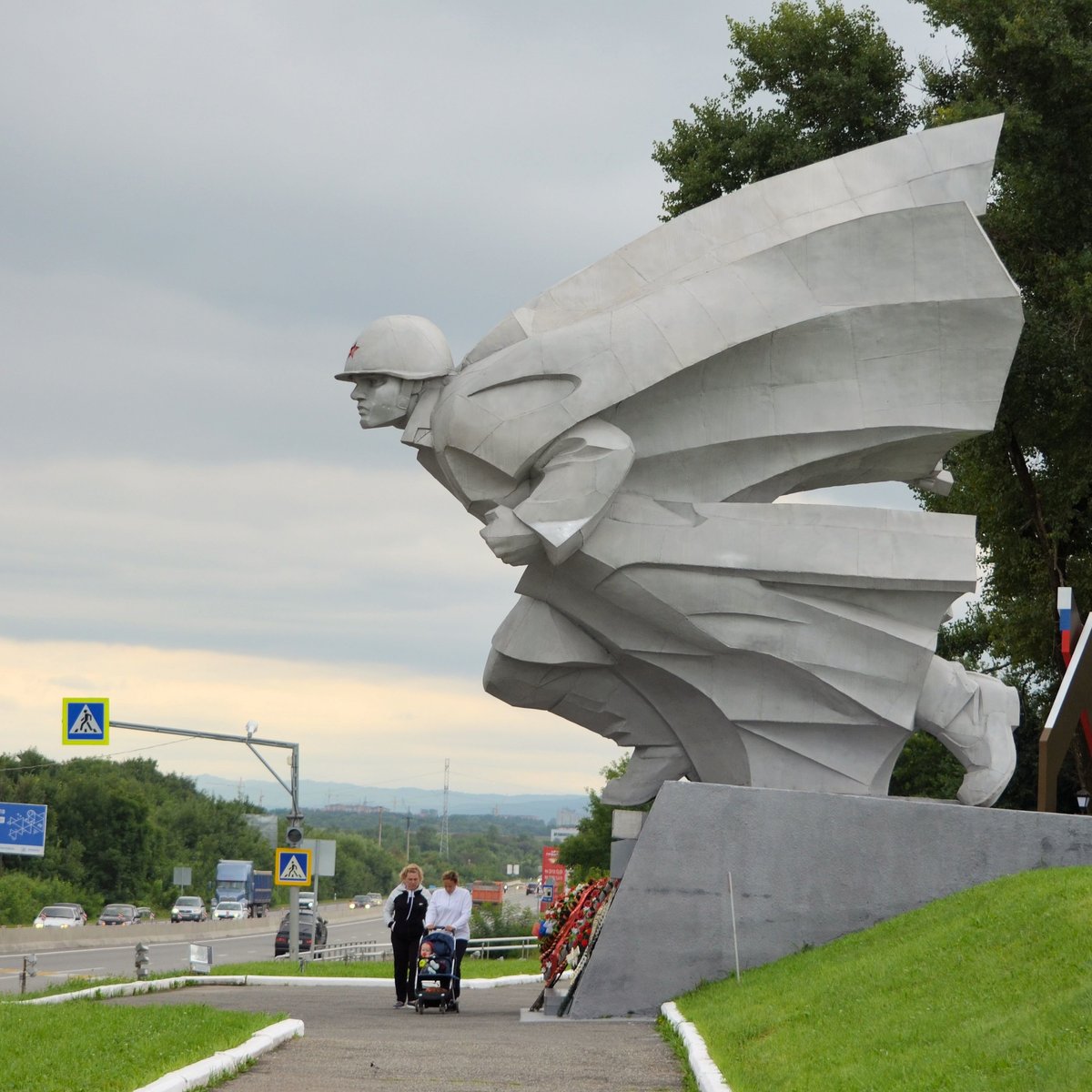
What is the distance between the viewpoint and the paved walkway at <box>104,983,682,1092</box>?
8055 millimetres

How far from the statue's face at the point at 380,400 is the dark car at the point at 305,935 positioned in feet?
56.9

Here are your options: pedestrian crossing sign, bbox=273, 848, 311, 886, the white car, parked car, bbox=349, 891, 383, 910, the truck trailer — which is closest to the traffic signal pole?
pedestrian crossing sign, bbox=273, 848, 311, 886

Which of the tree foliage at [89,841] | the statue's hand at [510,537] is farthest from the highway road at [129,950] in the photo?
the tree foliage at [89,841]

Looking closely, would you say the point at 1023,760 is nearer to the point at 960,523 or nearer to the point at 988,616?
the point at 988,616

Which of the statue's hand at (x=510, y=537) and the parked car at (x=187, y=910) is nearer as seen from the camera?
the statue's hand at (x=510, y=537)

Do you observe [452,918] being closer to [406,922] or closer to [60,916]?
[406,922]

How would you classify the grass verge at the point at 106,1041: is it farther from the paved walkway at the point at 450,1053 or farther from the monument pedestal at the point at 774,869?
the monument pedestal at the point at 774,869

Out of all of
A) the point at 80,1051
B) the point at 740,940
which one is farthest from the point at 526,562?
the point at 80,1051

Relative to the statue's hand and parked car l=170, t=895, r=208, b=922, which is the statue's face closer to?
the statue's hand

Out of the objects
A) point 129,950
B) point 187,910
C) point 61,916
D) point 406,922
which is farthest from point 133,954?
point 187,910

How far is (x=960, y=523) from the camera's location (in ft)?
45.8

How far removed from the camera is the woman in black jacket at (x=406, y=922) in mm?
13367

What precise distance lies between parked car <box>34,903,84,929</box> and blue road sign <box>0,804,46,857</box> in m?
32.3

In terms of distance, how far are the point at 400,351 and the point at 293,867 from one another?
1200cm
